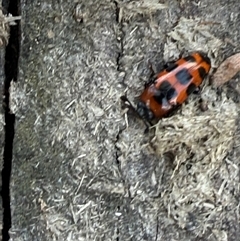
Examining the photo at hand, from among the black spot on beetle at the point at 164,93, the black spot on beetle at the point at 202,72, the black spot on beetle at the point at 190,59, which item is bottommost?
the black spot on beetle at the point at 202,72

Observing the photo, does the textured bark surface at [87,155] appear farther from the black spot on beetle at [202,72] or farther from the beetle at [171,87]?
the black spot on beetle at [202,72]

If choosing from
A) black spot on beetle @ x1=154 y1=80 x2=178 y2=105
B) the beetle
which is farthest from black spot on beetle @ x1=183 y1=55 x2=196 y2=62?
black spot on beetle @ x1=154 y1=80 x2=178 y2=105

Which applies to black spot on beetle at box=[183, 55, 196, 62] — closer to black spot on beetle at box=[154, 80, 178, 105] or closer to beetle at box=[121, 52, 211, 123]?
beetle at box=[121, 52, 211, 123]

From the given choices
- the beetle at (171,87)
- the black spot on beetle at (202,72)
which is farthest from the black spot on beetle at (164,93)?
the black spot on beetle at (202,72)

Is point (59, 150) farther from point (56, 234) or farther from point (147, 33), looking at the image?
point (147, 33)

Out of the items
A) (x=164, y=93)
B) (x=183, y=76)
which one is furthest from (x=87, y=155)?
(x=183, y=76)

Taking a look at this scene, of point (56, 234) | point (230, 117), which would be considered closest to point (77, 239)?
point (56, 234)

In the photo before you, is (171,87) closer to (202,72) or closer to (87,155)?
(202,72)
